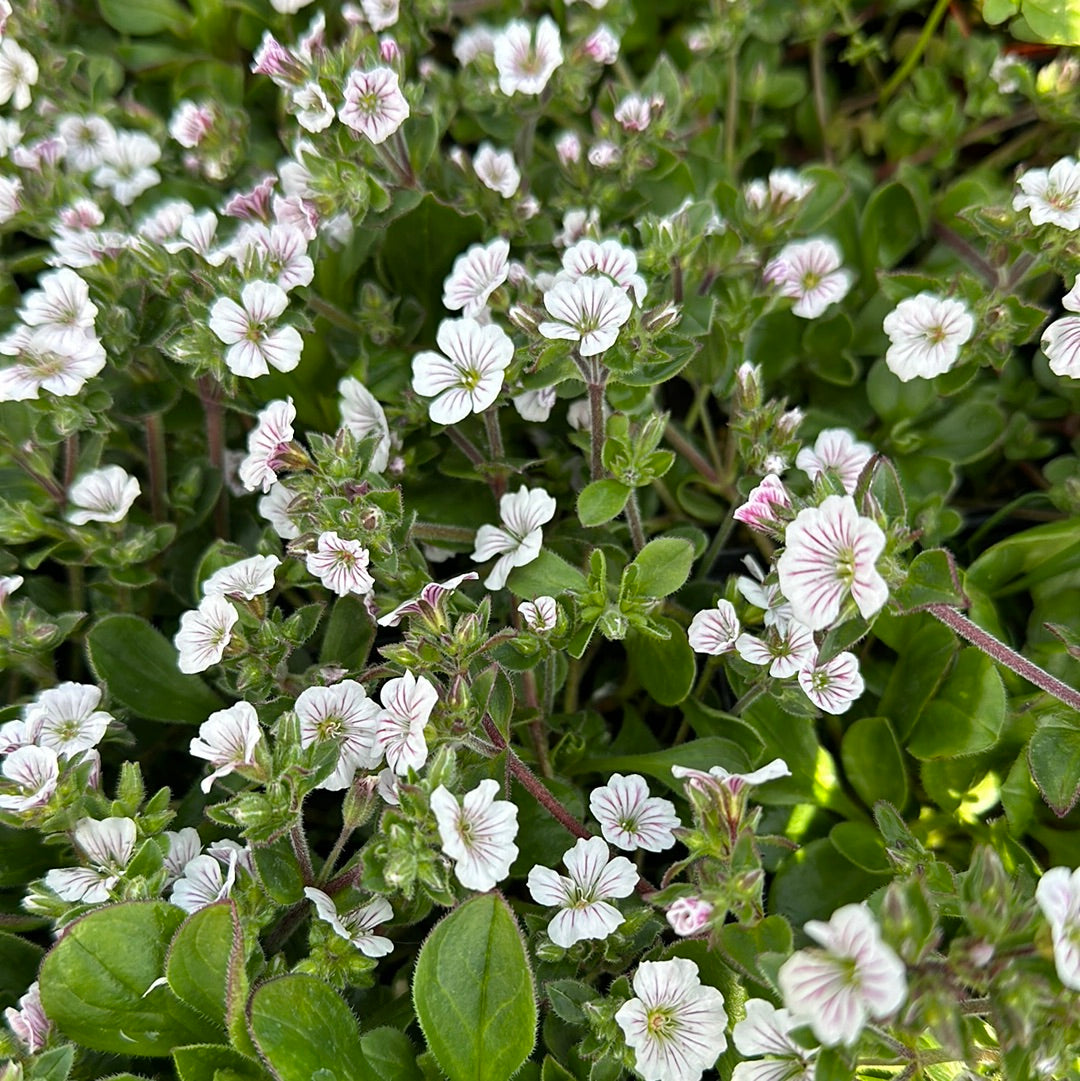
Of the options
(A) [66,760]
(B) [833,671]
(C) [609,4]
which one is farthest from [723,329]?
(A) [66,760]

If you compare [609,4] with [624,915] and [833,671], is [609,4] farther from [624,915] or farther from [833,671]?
[624,915]

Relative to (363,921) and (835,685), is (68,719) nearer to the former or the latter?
(363,921)

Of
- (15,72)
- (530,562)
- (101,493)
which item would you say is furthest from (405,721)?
(15,72)

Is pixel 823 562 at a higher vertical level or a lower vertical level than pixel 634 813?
higher

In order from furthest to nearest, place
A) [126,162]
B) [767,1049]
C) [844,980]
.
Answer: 1. [126,162]
2. [767,1049]
3. [844,980]

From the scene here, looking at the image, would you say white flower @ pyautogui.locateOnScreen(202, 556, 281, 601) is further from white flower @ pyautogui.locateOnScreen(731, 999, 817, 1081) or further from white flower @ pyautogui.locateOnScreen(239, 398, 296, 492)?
white flower @ pyautogui.locateOnScreen(731, 999, 817, 1081)

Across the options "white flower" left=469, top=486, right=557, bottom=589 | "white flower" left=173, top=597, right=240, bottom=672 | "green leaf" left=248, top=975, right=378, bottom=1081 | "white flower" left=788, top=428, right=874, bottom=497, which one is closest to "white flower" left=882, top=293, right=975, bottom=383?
"white flower" left=788, top=428, right=874, bottom=497

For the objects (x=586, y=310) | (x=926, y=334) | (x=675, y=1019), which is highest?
(x=586, y=310)
